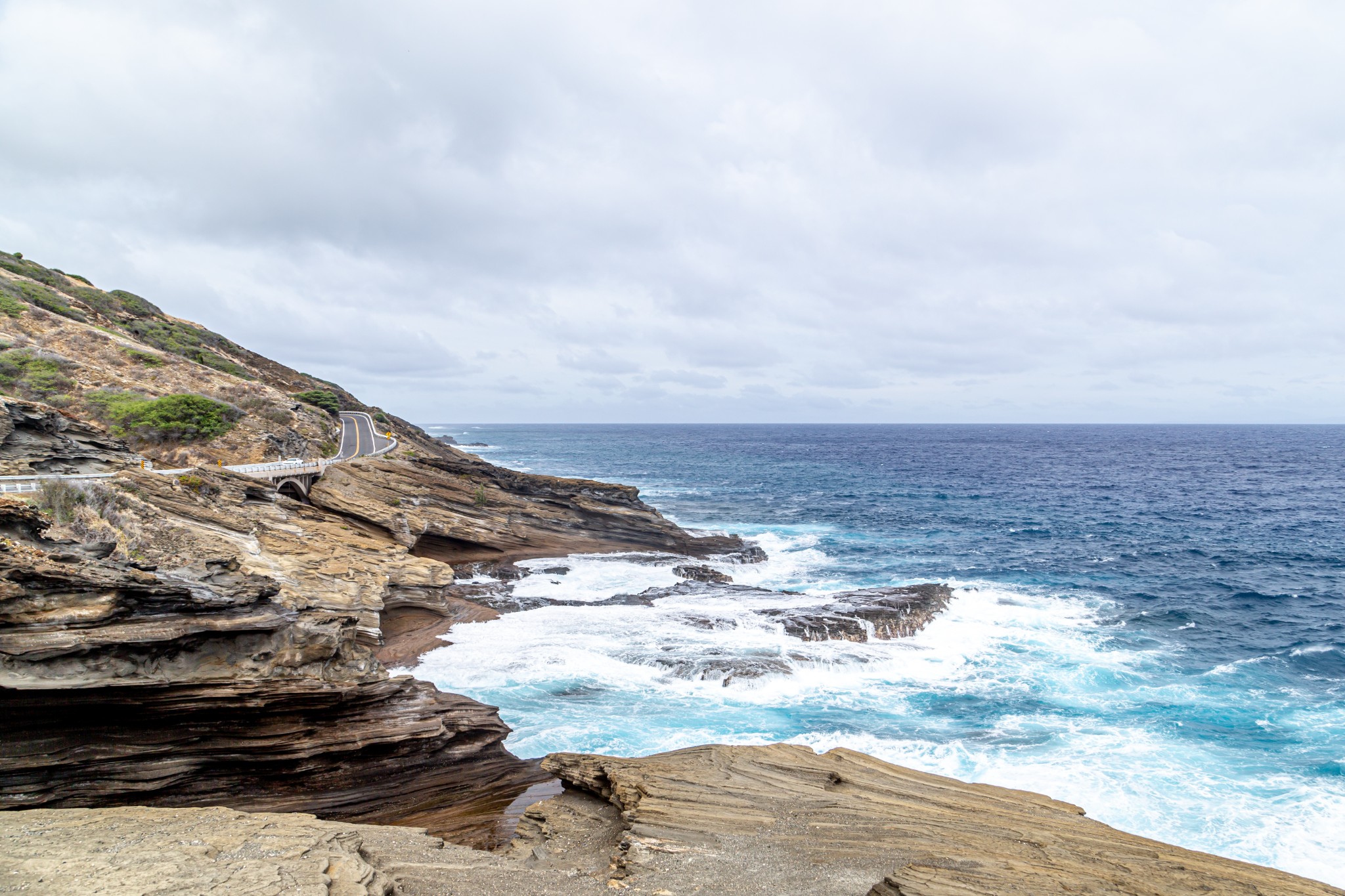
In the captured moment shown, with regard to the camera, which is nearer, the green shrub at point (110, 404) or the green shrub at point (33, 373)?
the green shrub at point (33, 373)

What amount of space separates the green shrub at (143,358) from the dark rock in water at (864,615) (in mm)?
42573

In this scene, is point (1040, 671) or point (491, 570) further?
point (491, 570)

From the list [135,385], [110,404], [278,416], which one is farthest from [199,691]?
[278,416]

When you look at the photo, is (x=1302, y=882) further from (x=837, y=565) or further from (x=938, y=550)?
(x=938, y=550)

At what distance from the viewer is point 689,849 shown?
10172 mm

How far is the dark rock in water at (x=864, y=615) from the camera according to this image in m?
26.6

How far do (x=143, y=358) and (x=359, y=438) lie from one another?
62.4ft

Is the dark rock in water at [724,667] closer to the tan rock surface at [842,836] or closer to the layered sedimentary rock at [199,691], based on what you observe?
the layered sedimentary rock at [199,691]

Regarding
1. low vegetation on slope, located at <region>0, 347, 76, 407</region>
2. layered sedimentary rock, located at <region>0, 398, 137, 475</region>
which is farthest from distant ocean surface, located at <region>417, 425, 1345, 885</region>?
low vegetation on slope, located at <region>0, 347, 76, 407</region>

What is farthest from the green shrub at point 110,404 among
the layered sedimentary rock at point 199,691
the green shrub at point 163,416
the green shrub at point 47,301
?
the layered sedimentary rock at point 199,691

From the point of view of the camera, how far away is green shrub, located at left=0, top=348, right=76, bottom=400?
109 ft

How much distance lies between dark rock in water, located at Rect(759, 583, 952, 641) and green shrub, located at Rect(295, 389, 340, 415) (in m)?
57.5

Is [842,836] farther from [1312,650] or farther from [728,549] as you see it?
[728,549]

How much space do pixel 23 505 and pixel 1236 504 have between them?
273 ft
